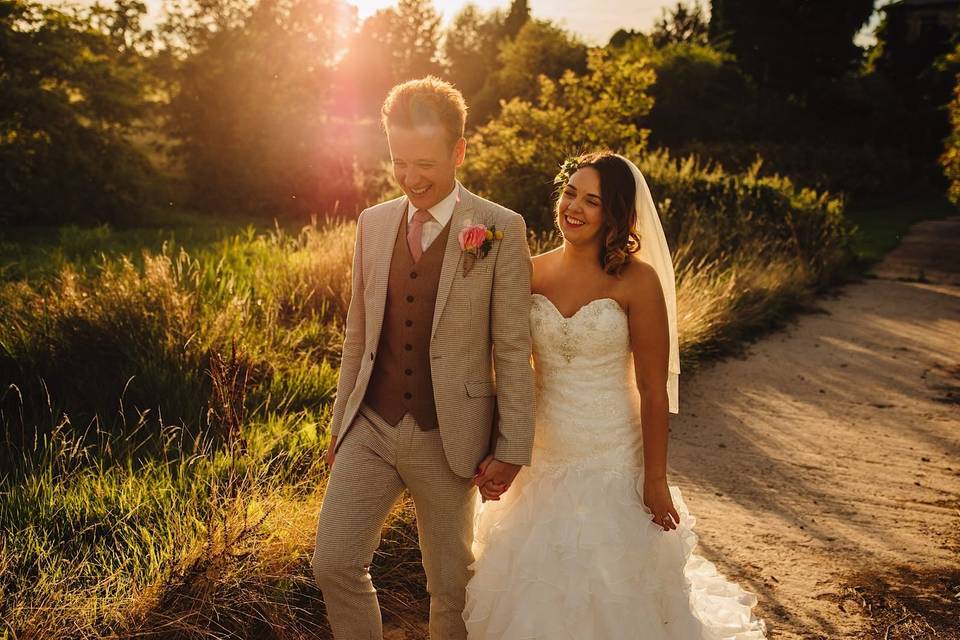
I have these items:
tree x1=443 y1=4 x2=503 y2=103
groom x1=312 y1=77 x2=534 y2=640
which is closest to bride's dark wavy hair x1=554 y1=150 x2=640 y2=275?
groom x1=312 y1=77 x2=534 y2=640

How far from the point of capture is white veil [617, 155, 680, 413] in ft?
9.73

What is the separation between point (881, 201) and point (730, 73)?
935 centimetres

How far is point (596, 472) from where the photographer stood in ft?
9.23

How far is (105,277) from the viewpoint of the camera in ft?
19.7

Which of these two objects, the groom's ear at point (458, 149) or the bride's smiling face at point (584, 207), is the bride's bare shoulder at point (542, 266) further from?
the groom's ear at point (458, 149)

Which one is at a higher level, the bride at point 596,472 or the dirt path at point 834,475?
the bride at point 596,472

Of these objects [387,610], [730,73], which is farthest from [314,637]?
[730,73]

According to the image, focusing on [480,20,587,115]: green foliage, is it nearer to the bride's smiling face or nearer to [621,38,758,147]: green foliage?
[621,38,758,147]: green foliage

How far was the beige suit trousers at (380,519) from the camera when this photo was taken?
234 centimetres

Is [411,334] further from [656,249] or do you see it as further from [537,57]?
[537,57]

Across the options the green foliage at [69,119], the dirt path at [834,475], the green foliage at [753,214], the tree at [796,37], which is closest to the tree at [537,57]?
the tree at [796,37]

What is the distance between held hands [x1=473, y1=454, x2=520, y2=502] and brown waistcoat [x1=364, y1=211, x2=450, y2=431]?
8.6 inches

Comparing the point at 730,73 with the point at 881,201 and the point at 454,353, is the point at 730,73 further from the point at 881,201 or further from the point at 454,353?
the point at 454,353

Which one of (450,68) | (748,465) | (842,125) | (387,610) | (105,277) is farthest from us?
(450,68)
